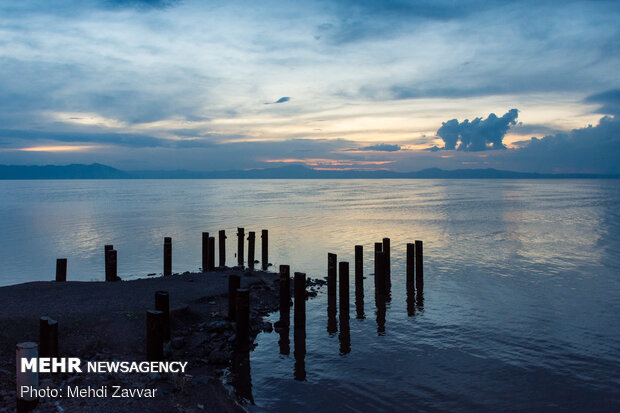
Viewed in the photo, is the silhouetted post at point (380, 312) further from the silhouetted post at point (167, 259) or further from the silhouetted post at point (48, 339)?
the silhouetted post at point (167, 259)

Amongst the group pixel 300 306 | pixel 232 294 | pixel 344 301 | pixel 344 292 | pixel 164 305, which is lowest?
pixel 344 301

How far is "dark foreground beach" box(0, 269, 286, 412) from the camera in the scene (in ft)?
30.8

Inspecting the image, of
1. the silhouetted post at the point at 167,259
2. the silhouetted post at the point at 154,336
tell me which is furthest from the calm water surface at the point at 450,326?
the silhouetted post at the point at 167,259

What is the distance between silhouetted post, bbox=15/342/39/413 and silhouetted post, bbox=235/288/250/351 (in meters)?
5.61

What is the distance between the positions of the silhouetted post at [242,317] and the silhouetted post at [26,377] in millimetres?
5611

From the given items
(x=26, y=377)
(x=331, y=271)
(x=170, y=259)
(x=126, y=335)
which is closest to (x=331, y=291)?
(x=331, y=271)

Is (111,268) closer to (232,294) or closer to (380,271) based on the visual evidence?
(232,294)

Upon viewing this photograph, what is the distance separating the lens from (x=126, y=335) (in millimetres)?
11883

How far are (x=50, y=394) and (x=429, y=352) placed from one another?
10395 mm

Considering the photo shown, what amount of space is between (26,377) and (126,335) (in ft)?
13.8

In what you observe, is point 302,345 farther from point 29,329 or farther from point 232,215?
point 232,215

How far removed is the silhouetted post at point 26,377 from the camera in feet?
24.5

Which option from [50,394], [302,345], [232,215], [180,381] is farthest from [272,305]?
[232,215]

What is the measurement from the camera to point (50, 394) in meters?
8.90
